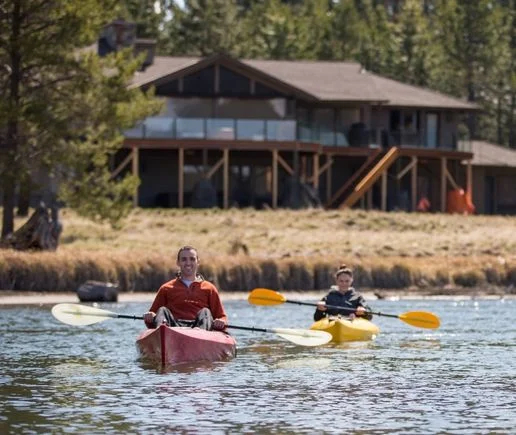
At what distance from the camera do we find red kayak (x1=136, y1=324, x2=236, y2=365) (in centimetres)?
2540

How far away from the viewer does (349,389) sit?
23188 mm

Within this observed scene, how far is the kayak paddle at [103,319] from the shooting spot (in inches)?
1114

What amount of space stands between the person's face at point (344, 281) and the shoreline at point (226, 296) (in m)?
10.7

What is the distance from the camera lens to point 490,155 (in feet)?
276

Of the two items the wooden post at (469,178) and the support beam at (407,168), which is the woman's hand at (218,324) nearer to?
the support beam at (407,168)

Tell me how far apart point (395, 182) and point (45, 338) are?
1751 inches

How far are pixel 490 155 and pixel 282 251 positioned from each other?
34825 millimetres

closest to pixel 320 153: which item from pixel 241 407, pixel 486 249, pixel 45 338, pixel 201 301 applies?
pixel 486 249

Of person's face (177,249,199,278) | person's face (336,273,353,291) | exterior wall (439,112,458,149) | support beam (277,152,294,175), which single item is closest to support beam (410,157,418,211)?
exterior wall (439,112,458,149)

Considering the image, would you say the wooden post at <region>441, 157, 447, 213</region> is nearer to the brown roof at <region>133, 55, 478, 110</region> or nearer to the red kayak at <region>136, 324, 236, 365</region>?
the brown roof at <region>133, 55, 478, 110</region>

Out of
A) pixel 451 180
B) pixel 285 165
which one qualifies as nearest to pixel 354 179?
pixel 285 165

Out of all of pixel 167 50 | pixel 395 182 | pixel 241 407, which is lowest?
pixel 241 407

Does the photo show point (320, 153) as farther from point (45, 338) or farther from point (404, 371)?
point (404, 371)

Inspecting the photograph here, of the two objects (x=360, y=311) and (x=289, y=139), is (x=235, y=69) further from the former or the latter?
(x=360, y=311)
